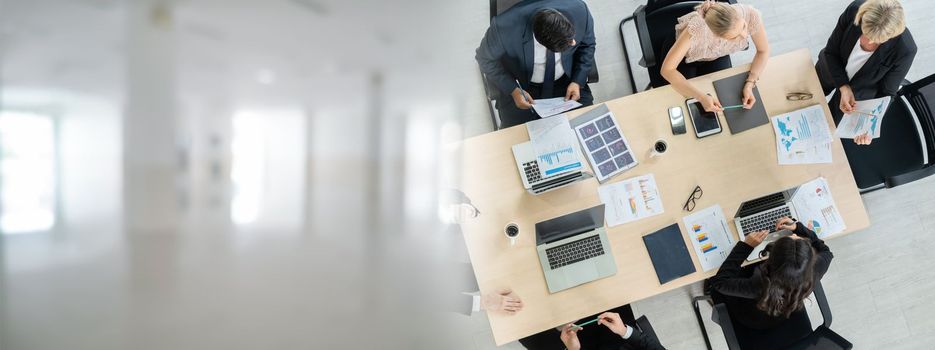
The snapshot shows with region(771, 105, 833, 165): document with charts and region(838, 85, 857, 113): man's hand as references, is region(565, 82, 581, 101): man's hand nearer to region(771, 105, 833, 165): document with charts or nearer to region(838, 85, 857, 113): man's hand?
region(771, 105, 833, 165): document with charts

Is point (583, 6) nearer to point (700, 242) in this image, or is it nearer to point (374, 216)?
point (700, 242)

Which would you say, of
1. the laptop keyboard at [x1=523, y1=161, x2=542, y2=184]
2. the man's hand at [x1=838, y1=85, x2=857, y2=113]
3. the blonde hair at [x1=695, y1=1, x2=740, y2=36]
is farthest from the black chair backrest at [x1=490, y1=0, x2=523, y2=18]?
the man's hand at [x1=838, y1=85, x2=857, y2=113]

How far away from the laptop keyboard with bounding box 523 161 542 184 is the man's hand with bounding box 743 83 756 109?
953 millimetres

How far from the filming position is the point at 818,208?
2.28 meters

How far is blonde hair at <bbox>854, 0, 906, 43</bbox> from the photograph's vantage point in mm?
2197

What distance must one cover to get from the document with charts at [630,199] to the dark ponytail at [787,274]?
1.49 feet

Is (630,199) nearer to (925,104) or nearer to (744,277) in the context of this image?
(744,277)

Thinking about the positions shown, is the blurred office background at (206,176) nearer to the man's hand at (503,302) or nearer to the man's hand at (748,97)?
the man's hand at (503,302)

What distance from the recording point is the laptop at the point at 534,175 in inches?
84.3

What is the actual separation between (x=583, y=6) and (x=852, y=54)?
49.5 inches

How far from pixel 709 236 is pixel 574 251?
0.58 meters

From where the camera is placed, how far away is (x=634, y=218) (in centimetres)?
220

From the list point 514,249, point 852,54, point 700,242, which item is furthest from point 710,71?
point 514,249

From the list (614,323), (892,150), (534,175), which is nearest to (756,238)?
(614,323)
